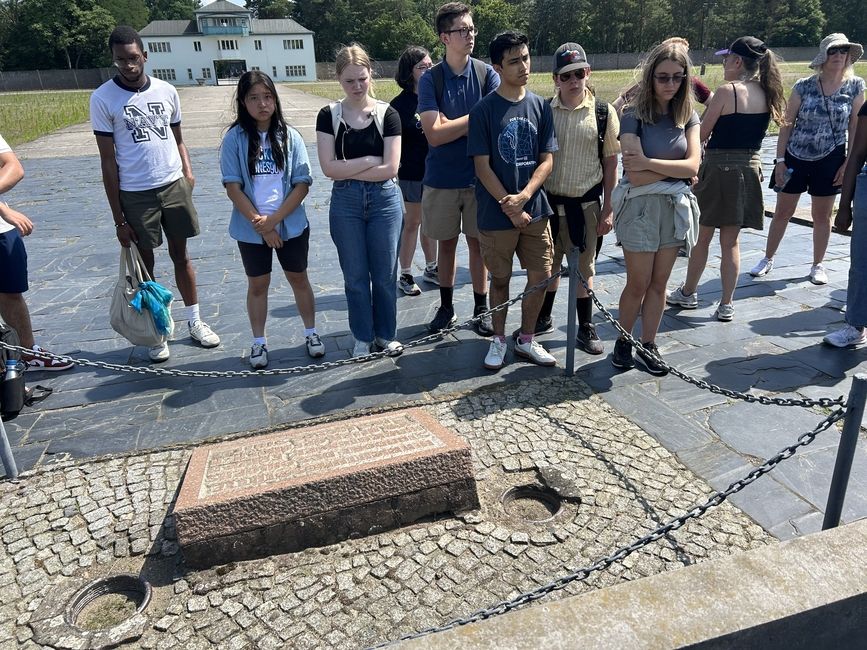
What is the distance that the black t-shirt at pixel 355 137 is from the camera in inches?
163

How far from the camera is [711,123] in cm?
485

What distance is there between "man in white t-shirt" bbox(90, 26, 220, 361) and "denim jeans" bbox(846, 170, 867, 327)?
458cm

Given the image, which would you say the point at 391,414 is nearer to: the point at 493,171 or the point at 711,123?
the point at 493,171

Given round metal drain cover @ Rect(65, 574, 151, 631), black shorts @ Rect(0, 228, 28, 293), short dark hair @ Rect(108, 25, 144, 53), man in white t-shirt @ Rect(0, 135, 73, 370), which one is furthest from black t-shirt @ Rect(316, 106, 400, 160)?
round metal drain cover @ Rect(65, 574, 151, 631)

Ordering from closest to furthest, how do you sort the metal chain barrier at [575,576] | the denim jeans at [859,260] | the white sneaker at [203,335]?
the metal chain barrier at [575,576] < the denim jeans at [859,260] < the white sneaker at [203,335]

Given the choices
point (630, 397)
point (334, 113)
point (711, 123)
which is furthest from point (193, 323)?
point (711, 123)

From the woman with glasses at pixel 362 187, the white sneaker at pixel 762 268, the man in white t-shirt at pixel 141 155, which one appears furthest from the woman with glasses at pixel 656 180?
the man in white t-shirt at pixel 141 155

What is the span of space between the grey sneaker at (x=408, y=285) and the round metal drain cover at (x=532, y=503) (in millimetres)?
3010

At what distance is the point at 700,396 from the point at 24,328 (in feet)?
14.4

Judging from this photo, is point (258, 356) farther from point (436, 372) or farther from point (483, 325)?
point (483, 325)

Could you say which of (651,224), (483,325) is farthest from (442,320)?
(651,224)

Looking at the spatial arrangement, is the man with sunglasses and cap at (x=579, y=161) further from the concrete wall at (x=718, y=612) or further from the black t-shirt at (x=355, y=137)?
the concrete wall at (x=718, y=612)

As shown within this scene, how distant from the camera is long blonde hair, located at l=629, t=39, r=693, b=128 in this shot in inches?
150

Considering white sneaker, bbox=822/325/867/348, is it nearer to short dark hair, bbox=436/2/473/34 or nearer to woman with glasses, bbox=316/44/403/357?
woman with glasses, bbox=316/44/403/357
